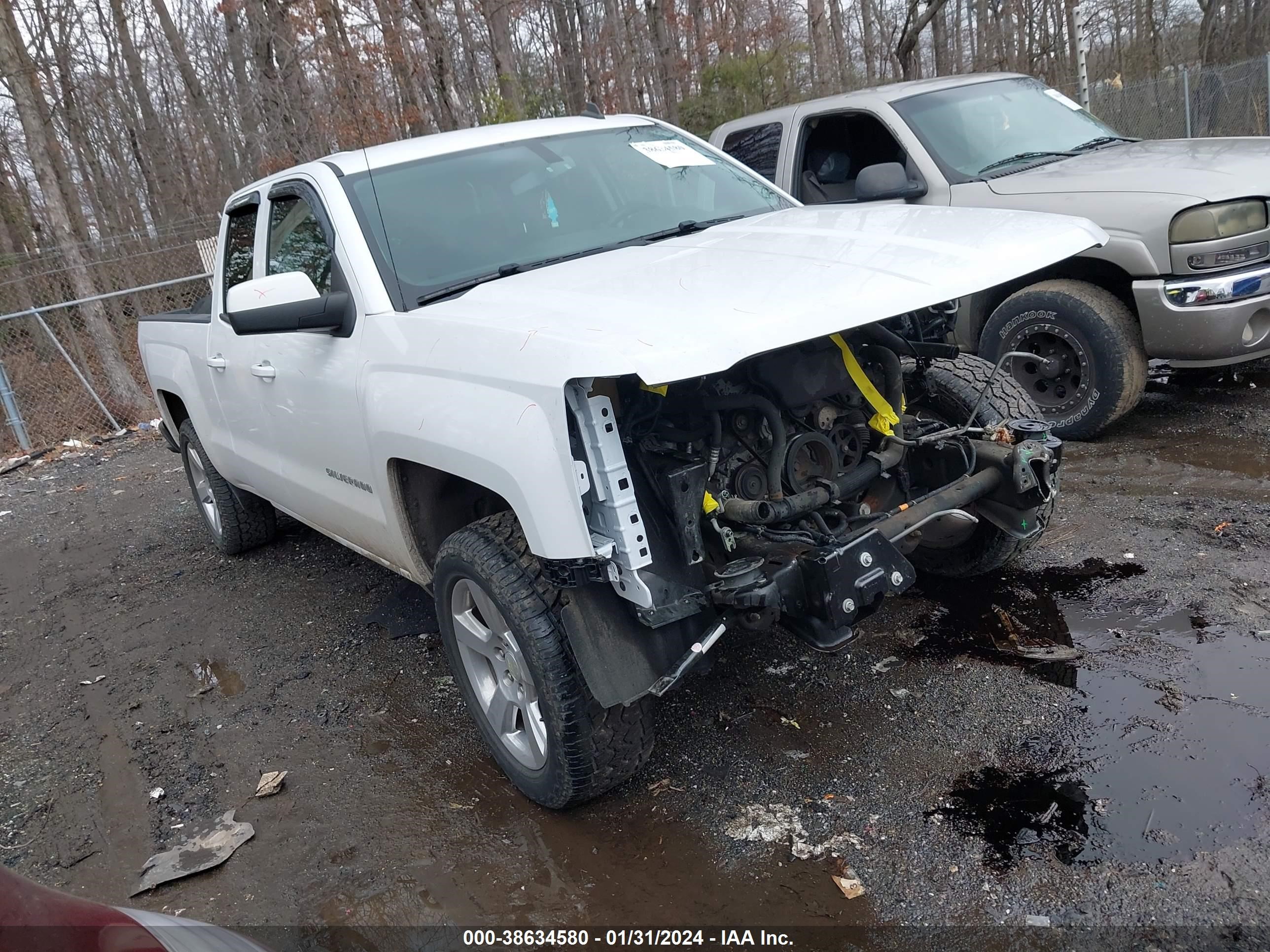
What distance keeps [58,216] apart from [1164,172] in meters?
12.1

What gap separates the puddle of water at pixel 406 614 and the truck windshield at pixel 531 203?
1782mm

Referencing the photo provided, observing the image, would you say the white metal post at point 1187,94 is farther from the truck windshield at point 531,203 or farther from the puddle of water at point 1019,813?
the puddle of water at point 1019,813

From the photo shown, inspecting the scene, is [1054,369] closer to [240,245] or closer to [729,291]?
[729,291]

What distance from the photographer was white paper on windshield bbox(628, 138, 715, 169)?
4.11 m

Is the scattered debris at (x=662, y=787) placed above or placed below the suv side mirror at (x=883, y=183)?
below

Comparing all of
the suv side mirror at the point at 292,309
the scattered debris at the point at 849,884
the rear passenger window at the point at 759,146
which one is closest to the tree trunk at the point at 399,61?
the rear passenger window at the point at 759,146

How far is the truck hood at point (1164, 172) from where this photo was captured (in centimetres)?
501

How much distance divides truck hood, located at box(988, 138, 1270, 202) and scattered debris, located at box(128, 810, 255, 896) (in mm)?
5001

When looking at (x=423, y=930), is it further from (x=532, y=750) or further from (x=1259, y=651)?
(x=1259, y=651)

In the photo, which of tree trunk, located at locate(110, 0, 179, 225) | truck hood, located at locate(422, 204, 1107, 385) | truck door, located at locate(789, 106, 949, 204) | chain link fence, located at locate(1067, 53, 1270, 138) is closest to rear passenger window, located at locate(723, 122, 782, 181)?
Answer: truck door, located at locate(789, 106, 949, 204)

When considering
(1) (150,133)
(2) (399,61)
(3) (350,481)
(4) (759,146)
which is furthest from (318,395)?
(1) (150,133)

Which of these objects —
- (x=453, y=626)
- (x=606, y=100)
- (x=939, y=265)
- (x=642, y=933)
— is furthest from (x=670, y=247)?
(x=606, y=100)

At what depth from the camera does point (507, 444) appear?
2.56 metres

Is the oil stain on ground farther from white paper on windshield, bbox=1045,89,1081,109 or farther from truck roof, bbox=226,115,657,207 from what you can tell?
white paper on windshield, bbox=1045,89,1081,109
